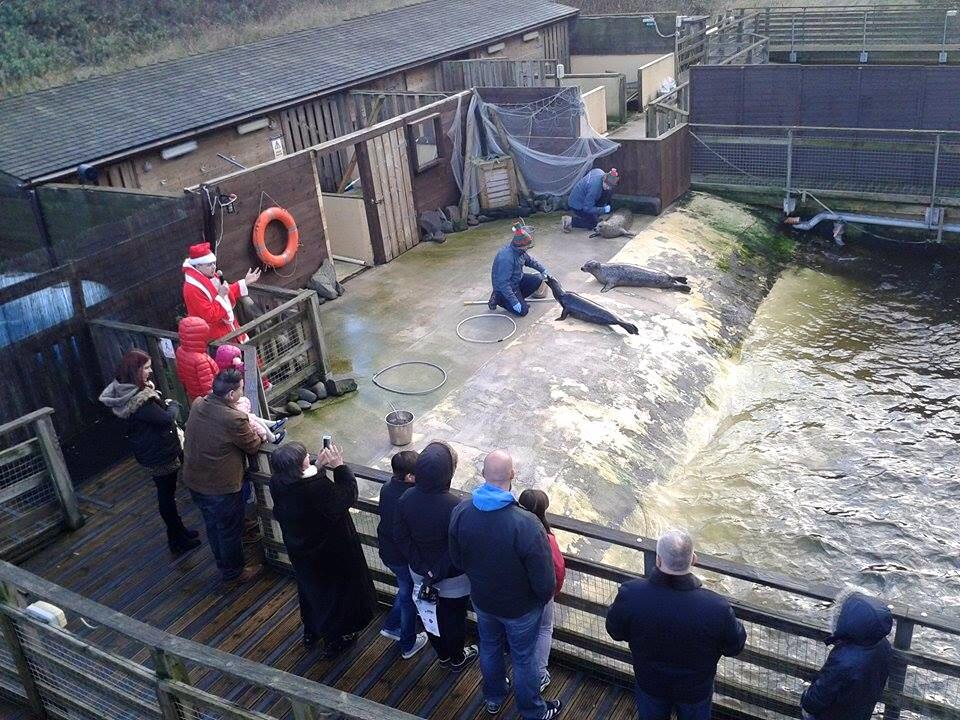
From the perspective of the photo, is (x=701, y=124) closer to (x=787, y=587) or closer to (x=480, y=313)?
(x=480, y=313)

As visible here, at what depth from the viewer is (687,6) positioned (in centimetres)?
2802

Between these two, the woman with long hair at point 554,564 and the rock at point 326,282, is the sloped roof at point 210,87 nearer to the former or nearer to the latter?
the rock at point 326,282

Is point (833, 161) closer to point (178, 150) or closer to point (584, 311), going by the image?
point (584, 311)

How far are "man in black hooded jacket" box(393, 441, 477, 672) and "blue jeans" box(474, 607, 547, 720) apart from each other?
26cm

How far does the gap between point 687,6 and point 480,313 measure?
20.9 metres

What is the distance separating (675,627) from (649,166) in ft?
36.7

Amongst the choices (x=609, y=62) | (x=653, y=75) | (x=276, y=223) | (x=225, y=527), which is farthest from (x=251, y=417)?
(x=609, y=62)

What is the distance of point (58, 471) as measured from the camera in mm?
6363

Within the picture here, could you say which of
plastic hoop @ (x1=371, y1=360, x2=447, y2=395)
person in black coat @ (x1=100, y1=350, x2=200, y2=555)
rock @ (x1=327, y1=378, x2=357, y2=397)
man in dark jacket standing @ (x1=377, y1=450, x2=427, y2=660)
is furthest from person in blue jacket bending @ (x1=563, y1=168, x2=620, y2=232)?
man in dark jacket standing @ (x1=377, y1=450, x2=427, y2=660)

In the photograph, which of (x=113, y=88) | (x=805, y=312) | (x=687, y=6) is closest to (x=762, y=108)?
(x=805, y=312)

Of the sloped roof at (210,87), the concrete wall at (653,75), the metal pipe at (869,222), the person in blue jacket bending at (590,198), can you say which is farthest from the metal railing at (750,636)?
the concrete wall at (653,75)

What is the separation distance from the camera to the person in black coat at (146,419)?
226 inches

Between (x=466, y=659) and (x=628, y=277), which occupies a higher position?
(x=466, y=659)

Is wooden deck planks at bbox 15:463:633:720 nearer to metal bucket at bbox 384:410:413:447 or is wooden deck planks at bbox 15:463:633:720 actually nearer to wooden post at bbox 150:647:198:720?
wooden post at bbox 150:647:198:720
